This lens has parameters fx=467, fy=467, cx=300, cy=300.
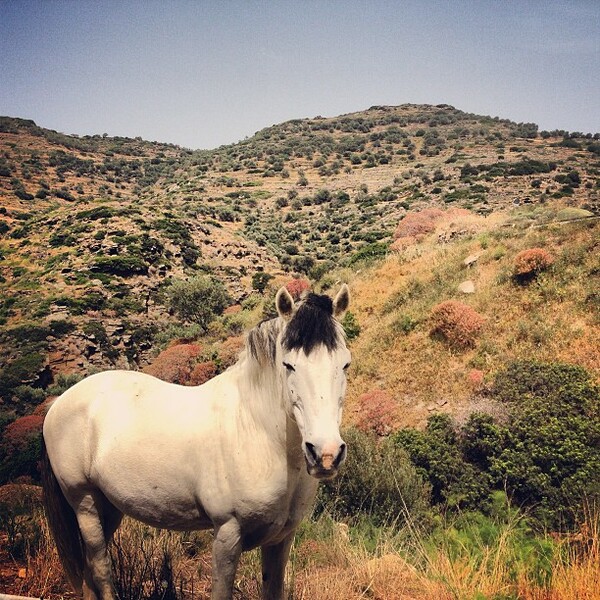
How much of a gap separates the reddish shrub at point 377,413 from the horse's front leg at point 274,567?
34.6ft

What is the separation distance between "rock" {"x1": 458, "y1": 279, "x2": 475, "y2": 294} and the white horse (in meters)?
16.4

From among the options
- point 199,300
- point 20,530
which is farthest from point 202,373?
point 20,530

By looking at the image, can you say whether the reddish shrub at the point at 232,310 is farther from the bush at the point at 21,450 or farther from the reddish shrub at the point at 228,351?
the bush at the point at 21,450

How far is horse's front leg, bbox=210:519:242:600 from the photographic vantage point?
2.97m

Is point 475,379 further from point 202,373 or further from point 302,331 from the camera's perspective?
point 302,331

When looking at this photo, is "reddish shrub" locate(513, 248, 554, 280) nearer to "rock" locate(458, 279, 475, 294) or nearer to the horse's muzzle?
"rock" locate(458, 279, 475, 294)

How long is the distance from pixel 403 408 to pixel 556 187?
3847 centimetres

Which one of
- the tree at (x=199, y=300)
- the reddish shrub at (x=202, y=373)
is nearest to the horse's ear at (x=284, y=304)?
the reddish shrub at (x=202, y=373)

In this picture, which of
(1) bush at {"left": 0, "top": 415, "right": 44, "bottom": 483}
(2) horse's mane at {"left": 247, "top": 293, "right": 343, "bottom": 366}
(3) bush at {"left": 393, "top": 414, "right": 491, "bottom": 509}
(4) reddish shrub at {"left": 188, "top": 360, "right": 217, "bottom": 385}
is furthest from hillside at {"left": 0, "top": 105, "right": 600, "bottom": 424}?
(2) horse's mane at {"left": 247, "top": 293, "right": 343, "bottom": 366}

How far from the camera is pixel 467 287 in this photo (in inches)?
728

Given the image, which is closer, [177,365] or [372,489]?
[372,489]

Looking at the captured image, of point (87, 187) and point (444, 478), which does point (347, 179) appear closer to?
point (87, 187)

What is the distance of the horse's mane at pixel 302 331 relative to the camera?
278 centimetres

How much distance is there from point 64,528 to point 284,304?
111 inches
